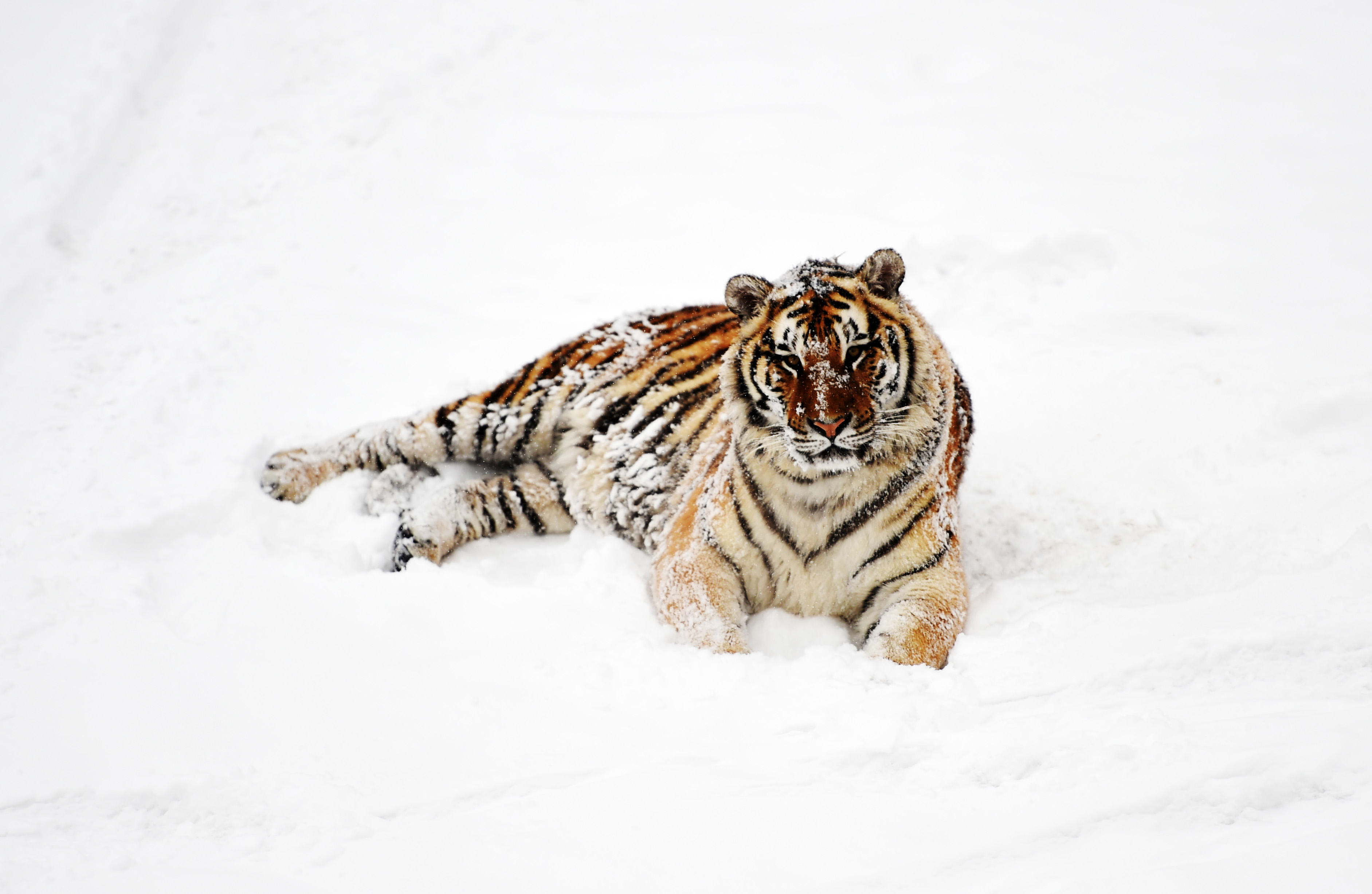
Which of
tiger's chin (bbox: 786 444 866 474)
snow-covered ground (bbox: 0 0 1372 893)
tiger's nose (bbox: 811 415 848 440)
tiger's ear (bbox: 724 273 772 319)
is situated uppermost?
tiger's ear (bbox: 724 273 772 319)

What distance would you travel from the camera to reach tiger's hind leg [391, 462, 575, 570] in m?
3.79

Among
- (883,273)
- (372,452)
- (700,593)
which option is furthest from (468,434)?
(883,273)

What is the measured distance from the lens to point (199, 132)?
7.27 metres

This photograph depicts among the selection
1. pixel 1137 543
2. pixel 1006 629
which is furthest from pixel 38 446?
pixel 1137 543

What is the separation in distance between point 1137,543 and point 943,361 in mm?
957

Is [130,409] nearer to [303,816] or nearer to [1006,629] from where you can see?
[303,816]

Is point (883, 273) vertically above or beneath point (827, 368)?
above

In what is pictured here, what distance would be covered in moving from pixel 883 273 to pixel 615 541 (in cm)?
144

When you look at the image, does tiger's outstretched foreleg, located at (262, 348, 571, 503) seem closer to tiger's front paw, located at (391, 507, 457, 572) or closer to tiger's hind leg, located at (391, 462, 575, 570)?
tiger's hind leg, located at (391, 462, 575, 570)

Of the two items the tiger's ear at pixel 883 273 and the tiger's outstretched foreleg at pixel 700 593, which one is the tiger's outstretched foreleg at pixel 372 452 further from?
the tiger's ear at pixel 883 273

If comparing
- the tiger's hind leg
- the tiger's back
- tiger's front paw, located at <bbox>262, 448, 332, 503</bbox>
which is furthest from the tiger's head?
tiger's front paw, located at <bbox>262, 448, 332, 503</bbox>

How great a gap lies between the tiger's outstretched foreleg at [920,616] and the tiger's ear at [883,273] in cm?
82

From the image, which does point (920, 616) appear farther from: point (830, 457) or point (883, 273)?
point (883, 273)

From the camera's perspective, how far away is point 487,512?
4.04 metres
